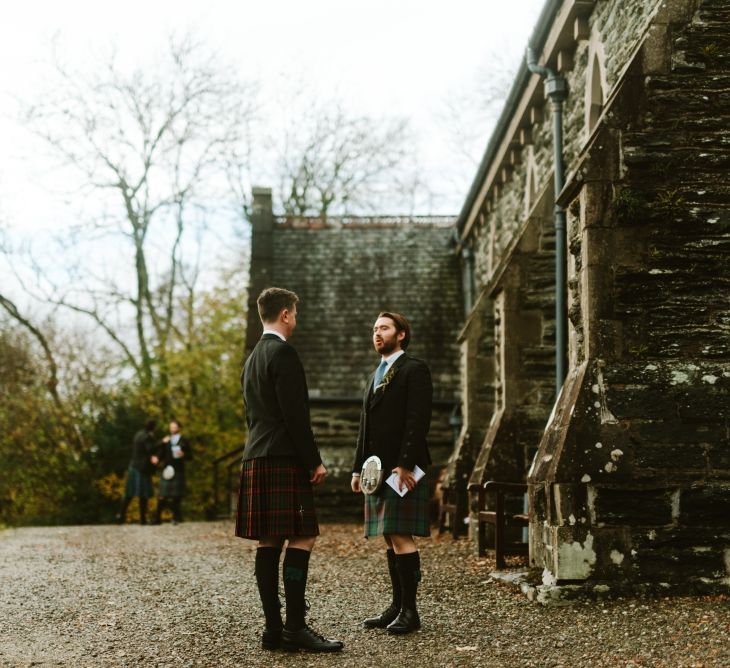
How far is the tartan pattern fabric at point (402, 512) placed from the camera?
6.21 meters

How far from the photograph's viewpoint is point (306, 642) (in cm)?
572

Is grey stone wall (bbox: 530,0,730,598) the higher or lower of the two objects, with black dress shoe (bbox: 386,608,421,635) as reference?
higher

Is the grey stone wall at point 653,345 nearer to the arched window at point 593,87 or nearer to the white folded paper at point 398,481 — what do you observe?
the white folded paper at point 398,481

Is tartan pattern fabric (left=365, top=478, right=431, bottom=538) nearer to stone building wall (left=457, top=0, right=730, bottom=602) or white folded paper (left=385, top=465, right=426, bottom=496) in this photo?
white folded paper (left=385, top=465, right=426, bottom=496)

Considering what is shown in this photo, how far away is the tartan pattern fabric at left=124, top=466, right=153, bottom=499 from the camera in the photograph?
19375 mm

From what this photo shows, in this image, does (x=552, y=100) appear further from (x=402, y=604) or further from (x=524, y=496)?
(x=402, y=604)

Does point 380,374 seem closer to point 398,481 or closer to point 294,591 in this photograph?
point 398,481

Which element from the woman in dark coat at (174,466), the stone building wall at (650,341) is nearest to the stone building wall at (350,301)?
the woman in dark coat at (174,466)

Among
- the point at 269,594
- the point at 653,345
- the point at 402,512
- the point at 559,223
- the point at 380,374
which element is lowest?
the point at 269,594

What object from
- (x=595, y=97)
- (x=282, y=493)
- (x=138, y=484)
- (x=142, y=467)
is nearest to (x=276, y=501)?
(x=282, y=493)

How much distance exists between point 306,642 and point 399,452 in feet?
4.08

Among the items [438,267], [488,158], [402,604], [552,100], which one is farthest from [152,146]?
[402,604]

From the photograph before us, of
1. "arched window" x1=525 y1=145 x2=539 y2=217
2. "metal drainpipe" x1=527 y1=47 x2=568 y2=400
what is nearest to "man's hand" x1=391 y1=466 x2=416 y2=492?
"metal drainpipe" x1=527 y1=47 x2=568 y2=400

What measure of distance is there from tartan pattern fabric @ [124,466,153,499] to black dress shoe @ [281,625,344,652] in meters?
14.1
